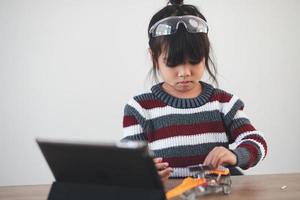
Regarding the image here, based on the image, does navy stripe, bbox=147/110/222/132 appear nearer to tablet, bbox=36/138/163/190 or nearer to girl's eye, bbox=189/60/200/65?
girl's eye, bbox=189/60/200/65

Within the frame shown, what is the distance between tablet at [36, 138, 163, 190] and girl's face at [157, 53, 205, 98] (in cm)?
56

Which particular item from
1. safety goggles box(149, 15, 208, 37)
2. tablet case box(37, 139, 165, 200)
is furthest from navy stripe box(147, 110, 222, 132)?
tablet case box(37, 139, 165, 200)

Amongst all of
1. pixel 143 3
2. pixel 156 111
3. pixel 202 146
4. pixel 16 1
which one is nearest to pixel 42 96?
pixel 16 1

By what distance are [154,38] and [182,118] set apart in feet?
0.87

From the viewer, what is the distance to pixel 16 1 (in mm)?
2066

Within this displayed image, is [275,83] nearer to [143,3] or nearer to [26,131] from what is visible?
[143,3]

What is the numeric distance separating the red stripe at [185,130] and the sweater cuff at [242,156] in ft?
0.61

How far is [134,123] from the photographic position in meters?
1.27

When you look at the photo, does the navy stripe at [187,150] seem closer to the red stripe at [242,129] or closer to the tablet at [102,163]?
the red stripe at [242,129]

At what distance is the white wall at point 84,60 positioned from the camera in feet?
6.85

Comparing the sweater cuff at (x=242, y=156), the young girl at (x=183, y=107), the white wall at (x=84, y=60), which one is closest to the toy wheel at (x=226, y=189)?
the sweater cuff at (x=242, y=156)

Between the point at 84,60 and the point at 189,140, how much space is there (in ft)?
3.43

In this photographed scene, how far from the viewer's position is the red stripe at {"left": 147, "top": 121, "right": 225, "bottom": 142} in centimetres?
125

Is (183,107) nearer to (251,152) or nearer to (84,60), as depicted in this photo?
(251,152)
